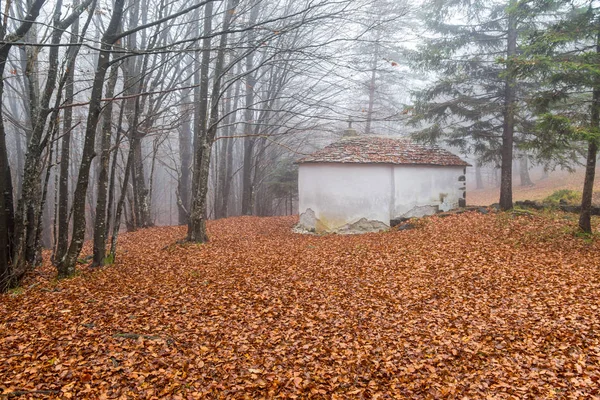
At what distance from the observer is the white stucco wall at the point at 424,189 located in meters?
13.5

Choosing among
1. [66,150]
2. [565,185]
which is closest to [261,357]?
[66,150]

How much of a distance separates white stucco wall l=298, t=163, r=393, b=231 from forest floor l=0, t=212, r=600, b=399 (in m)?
4.83

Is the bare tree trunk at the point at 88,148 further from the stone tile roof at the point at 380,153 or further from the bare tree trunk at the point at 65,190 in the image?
the stone tile roof at the point at 380,153

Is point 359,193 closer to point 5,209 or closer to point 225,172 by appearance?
point 225,172

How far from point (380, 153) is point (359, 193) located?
1.77 meters

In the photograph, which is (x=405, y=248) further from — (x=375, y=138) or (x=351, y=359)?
(x=375, y=138)

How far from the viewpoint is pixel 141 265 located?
795 centimetres

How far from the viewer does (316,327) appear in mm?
5137

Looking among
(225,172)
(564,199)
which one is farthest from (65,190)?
(564,199)

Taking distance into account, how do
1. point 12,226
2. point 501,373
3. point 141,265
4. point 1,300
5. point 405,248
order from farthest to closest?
point 405,248 < point 141,265 < point 12,226 < point 1,300 < point 501,373

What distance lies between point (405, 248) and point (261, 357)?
18.4ft

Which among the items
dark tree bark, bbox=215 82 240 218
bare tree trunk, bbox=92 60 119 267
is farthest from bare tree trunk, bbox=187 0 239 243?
dark tree bark, bbox=215 82 240 218

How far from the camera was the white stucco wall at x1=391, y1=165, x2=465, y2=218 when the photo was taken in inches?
530

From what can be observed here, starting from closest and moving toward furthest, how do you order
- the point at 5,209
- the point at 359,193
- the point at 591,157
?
the point at 5,209 → the point at 591,157 → the point at 359,193
